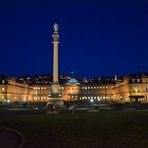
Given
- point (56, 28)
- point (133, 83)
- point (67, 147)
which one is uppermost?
point (56, 28)

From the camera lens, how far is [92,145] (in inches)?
630

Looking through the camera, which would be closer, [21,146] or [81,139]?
[21,146]

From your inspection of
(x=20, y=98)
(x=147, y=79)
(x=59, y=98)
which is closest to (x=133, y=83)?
(x=147, y=79)

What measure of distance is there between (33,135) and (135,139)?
22.0 feet

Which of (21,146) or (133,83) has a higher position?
(133,83)

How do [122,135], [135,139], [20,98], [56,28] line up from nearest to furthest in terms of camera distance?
[135,139], [122,135], [56,28], [20,98]

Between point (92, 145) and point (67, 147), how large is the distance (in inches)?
54.5

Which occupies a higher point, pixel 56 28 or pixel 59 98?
pixel 56 28

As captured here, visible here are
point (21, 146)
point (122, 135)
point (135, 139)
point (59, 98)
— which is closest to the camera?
point (21, 146)

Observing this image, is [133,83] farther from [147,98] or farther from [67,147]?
[67,147]

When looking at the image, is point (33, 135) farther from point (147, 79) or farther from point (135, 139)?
point (147, 79)

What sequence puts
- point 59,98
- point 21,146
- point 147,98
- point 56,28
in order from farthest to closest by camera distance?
point 147,98 < point 56,28 < point 59,98 < point 21,146

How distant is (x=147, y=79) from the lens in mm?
156500

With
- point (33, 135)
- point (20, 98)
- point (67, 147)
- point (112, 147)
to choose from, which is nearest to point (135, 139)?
point (112, 147)
